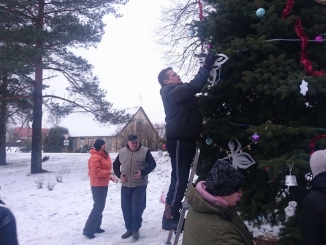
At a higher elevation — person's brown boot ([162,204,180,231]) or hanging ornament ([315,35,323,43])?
hanging ornament ([315,35,323,43])

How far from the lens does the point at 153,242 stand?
255 inches

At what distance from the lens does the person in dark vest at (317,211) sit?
2912 mm

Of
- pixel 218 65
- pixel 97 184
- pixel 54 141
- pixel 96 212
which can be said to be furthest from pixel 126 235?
pixel 54 141

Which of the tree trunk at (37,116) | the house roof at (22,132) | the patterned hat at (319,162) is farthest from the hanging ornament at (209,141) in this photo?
the house roof at (22,132)

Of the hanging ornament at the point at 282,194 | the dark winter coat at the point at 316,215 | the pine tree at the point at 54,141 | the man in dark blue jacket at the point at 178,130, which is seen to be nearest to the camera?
the dark winter coat at the point at 316,215

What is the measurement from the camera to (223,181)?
2.58 meters

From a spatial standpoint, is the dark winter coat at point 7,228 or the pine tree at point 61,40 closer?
the dark winter coat at point 7,228

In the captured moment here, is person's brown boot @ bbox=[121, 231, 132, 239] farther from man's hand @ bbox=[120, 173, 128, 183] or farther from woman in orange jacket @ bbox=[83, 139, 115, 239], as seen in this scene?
man's hand @ bbox=[120, 173, 128, 183]

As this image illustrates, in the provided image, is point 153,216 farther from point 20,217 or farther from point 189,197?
point 189,197

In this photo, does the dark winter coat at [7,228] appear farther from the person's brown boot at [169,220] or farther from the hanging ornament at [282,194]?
the hanging ornament at [282,194]

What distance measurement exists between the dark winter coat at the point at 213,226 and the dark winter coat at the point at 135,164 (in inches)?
169

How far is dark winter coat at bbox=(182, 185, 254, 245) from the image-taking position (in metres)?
2.46

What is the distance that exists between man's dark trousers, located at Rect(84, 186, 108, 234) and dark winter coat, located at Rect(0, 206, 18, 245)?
14.6 ft

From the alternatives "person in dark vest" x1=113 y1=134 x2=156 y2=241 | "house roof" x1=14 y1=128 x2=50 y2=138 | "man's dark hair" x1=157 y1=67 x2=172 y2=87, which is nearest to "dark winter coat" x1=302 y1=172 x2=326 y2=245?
"man's dark hair" x1=157 y1=67 x2=172 y2=87
